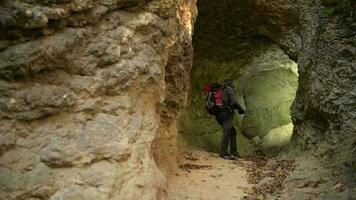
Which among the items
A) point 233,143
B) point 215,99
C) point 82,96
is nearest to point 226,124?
point 215,99

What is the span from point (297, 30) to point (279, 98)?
457 centimetres

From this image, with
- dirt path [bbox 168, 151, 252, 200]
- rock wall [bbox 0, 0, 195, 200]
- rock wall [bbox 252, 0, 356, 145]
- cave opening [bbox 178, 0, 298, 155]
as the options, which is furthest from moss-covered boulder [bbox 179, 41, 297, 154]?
rock wall [bbox 0, 0, 195, 200]

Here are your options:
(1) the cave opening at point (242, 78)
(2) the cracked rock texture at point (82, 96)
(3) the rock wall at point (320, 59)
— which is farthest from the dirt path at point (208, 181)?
(1) the cave opening at point (242, 78)

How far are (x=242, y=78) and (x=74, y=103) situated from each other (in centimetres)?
1070

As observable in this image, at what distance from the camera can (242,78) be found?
50.1 feet

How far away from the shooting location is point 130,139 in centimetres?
532

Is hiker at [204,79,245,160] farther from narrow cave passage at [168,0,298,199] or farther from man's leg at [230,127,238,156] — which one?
narrow cave passage at [168,0,298,199]

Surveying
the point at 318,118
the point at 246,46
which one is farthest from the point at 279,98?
the point at 318,118

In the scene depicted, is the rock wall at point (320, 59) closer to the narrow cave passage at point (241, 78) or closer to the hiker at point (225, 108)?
the narrow cave passage at point (241, 78)

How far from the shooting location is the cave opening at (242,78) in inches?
503

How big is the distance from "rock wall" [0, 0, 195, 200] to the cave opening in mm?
6670

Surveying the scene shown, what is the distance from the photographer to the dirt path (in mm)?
6566

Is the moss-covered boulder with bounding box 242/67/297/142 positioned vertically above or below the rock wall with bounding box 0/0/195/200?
below

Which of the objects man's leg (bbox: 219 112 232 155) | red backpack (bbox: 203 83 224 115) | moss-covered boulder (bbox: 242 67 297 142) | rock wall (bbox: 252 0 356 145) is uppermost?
rock wall (bbox: 252 0 356 145)
